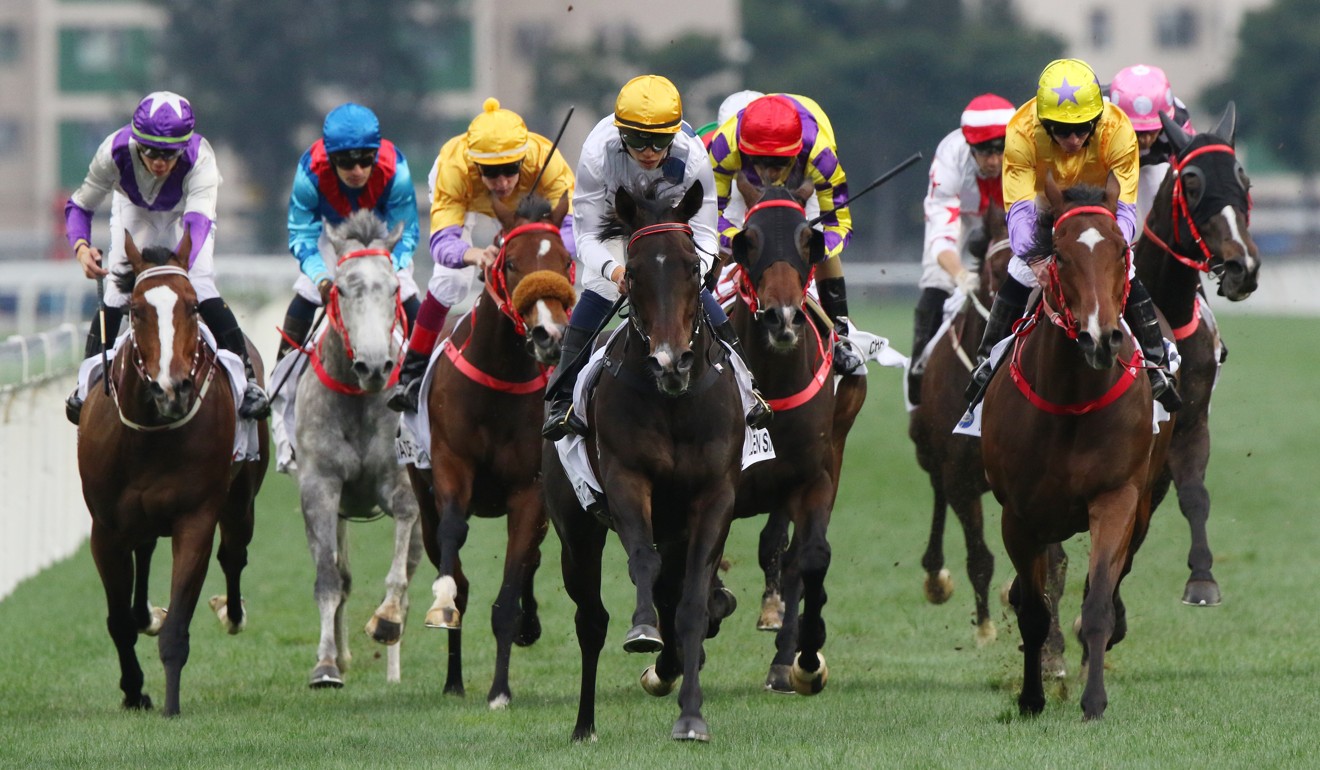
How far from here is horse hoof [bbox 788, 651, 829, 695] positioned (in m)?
8.66

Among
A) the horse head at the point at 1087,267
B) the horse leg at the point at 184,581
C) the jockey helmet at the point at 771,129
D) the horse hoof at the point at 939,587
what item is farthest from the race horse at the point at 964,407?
the horse leg at the point at 184,581

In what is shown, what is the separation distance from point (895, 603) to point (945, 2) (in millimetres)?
46806

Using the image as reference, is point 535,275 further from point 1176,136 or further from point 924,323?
point 924,323

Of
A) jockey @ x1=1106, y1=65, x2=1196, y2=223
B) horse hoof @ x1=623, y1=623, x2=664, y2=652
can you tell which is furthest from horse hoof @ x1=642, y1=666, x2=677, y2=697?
jockey @ x1=1106, y1=65, x2=1196, y2=223

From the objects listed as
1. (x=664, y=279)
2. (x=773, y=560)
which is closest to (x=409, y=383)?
(x=773, y=560)

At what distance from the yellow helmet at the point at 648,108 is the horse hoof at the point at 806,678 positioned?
2131mm

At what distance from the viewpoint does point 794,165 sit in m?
9.02

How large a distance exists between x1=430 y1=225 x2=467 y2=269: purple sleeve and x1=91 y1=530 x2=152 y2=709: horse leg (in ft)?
5.94

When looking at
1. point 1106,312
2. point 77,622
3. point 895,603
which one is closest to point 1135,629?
point 895,603

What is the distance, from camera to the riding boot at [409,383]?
32.2 feet

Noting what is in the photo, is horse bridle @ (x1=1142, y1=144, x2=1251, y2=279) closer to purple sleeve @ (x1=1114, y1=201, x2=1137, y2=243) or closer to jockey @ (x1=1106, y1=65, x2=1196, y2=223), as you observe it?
jockey @ (x1=1106, y1=65, x2=1196, y2=223)

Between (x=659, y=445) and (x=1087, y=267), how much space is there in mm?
1541

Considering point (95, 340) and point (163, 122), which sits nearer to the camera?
point (163, 122)

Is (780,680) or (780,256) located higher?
(780,256)
